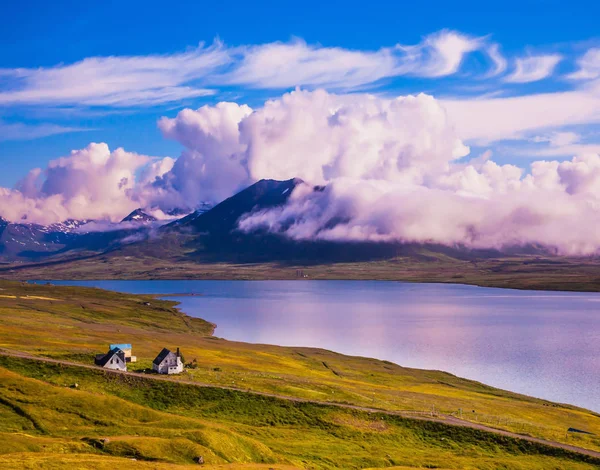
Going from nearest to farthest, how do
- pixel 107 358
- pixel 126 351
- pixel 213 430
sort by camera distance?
pixel 213 430, pixel 107 358, pixel 126 351

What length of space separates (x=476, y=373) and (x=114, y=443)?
10336 centimetres

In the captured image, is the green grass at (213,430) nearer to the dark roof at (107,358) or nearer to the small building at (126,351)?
the dark roof at (107,358)

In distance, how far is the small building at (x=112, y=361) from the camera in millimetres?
90312

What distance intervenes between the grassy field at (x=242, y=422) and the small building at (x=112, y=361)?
4.21 meters

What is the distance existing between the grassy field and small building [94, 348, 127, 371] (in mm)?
4214

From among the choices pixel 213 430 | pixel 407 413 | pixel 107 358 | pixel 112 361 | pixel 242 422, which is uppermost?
pixel 107 358

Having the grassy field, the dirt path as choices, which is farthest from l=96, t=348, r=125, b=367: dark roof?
the grassy field

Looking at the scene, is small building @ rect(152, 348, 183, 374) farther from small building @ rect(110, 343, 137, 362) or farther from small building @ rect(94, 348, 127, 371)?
small building @ rect(110, 343, 137, 362)

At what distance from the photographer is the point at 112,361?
90.6 meters

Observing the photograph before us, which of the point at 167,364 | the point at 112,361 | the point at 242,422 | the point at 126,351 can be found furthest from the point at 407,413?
the point at 126,351

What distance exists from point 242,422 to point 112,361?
26285 mm

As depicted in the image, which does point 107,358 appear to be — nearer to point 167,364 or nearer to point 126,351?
point 167,364

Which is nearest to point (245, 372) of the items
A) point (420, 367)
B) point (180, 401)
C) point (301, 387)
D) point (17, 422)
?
point (301, 387)

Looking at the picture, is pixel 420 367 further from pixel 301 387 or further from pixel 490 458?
pixel 490 458
